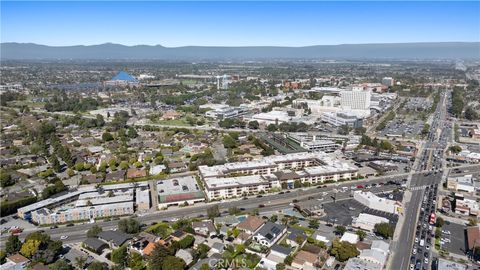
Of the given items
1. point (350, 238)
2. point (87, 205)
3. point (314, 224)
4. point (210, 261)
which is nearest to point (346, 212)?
point (314, 224)

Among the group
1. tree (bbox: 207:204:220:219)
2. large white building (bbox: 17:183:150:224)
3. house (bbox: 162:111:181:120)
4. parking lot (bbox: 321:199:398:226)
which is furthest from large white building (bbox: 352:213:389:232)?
house (bbox: 162:111:181:120)

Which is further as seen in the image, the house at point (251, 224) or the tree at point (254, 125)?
the tree at point (254, 125)

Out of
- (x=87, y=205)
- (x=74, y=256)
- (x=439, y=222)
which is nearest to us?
(x=74, y=256)

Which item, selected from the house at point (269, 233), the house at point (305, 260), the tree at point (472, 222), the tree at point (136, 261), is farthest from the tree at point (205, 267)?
the tree at point (472, 222)

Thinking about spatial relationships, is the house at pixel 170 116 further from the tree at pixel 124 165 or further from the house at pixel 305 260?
the house at pixel 305 260

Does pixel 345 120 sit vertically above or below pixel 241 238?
above

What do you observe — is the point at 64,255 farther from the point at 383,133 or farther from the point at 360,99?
the point at 360,99

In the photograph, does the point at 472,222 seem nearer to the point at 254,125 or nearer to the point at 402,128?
the point at 402,128
